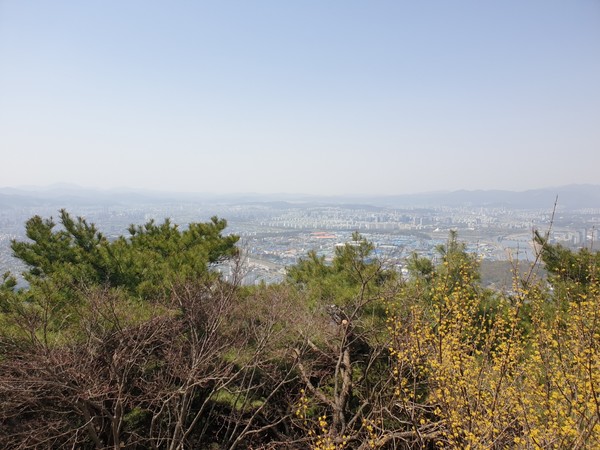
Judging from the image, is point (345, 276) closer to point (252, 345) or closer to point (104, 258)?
point (252, 345)

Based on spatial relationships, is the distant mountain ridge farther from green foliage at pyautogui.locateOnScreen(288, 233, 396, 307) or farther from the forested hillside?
the forested hillside

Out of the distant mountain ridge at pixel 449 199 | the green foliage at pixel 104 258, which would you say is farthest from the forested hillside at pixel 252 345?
the distant mountain ridge at pixel 449 199

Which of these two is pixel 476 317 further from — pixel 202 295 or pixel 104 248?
pixel 104 248

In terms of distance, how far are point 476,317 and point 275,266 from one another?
22.8ft

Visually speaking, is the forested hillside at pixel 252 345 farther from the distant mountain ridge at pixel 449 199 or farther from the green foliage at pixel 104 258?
the distant mountain ridge at pixel 449 199

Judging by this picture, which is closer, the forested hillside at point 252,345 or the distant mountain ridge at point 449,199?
the forested hillside at point 252,345

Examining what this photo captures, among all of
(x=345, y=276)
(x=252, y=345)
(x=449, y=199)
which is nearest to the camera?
(x=252, y=345)

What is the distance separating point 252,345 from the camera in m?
7.43

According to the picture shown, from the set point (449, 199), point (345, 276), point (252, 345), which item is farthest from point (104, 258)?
point (449, 199)

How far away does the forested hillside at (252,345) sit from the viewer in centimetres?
471

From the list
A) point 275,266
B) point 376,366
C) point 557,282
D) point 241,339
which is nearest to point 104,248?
point 241,339

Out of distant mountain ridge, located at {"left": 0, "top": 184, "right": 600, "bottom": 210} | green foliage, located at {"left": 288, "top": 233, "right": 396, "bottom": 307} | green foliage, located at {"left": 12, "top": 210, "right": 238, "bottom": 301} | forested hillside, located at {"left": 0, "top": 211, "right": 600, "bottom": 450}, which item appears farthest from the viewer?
distant mountain ridge, located at {"left": 0, "top": 184, "right": 600, "bottom": 210}

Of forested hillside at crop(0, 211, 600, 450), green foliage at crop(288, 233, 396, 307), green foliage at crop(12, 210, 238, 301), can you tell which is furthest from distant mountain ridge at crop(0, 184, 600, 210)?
green foliage at crop(12, 210, 238, 301)

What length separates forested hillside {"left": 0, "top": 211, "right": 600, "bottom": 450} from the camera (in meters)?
4.71
